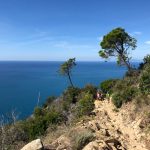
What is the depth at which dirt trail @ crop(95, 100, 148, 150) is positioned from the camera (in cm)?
1537

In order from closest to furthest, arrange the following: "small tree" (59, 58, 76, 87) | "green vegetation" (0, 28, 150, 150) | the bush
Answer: "green vegetation" (0, 28, 150, 150), the bush, "small tree" (59, 58, 76, 87)

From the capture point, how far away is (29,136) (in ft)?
76.5

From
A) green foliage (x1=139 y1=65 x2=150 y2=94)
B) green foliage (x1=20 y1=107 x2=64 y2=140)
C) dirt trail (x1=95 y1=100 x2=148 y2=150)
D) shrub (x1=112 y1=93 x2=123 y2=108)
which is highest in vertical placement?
green foliage (x1=139 y1=65 x2=150 y2=94)

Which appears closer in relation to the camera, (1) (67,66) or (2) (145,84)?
(2) (145,84)

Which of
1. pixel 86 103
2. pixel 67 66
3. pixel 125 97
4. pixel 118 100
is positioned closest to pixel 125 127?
pixel 125 97

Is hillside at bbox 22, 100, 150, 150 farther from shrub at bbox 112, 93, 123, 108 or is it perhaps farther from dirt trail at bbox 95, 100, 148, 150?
shrub at bbox 112, 93, 123, 108

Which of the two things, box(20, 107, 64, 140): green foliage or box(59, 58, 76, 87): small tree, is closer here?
A: box(20, 107, 64, 140): green foliage

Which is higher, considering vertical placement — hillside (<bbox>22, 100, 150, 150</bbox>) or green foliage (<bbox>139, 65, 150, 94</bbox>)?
green foliage (<bbox>139, 65, 150, 94</bbox>)

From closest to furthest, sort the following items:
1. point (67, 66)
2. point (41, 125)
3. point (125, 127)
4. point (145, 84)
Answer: point (125, 127) < point (145, 84) < point (41, 125) < point (67, 66)

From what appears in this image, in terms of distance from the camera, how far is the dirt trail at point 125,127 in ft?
50.4

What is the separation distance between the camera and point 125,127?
19.0 m

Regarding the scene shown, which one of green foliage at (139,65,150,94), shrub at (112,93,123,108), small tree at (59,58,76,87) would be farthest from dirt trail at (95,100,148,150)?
small tree at (59,58,76,87)

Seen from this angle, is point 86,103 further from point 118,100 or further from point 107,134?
point 107,134

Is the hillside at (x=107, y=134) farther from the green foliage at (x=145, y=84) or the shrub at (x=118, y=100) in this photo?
the green foliage at (x=145, y=84)
